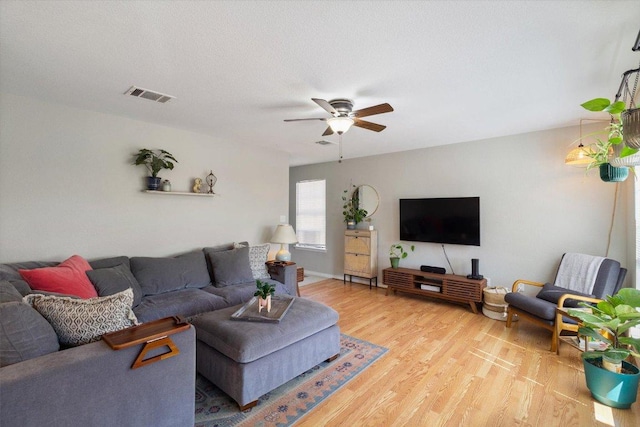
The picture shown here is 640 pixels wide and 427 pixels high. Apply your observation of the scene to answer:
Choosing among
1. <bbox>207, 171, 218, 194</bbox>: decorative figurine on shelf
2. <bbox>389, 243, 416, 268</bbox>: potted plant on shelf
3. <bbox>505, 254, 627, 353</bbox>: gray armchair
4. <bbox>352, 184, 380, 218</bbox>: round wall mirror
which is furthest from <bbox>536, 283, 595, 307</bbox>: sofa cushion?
<bbox>207, 171, 218, 194</bbox>: decorative figurine on shelf

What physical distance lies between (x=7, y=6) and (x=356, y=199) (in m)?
4.89

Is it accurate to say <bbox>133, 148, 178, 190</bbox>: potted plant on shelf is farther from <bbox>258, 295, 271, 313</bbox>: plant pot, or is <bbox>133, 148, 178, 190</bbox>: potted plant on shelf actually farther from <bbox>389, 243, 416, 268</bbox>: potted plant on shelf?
<bbox>389, 243, 416, 268</bbox>: potted plant on shelf

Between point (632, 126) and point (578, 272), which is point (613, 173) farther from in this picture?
point (578, 272)

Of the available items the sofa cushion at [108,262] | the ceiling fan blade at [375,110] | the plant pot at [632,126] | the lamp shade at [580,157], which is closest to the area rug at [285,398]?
the sofa cushion at [108,262]

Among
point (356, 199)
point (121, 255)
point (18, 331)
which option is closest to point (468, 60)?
point (18, 331)

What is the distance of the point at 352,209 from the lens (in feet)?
18.8

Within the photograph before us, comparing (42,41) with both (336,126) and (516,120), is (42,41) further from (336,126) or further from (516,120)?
(516,120)

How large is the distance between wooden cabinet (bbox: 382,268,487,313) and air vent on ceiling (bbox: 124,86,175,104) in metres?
4.02

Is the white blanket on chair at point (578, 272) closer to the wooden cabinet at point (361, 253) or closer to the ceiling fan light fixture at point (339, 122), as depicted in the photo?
the wooden cabinet at point (361, 253)

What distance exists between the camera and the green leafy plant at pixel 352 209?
554 cm

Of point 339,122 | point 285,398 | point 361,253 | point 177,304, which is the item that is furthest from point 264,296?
point 361,253

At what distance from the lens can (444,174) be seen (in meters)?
4.67

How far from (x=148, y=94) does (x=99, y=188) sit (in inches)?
52.8

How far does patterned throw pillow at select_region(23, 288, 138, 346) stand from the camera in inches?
58.6
